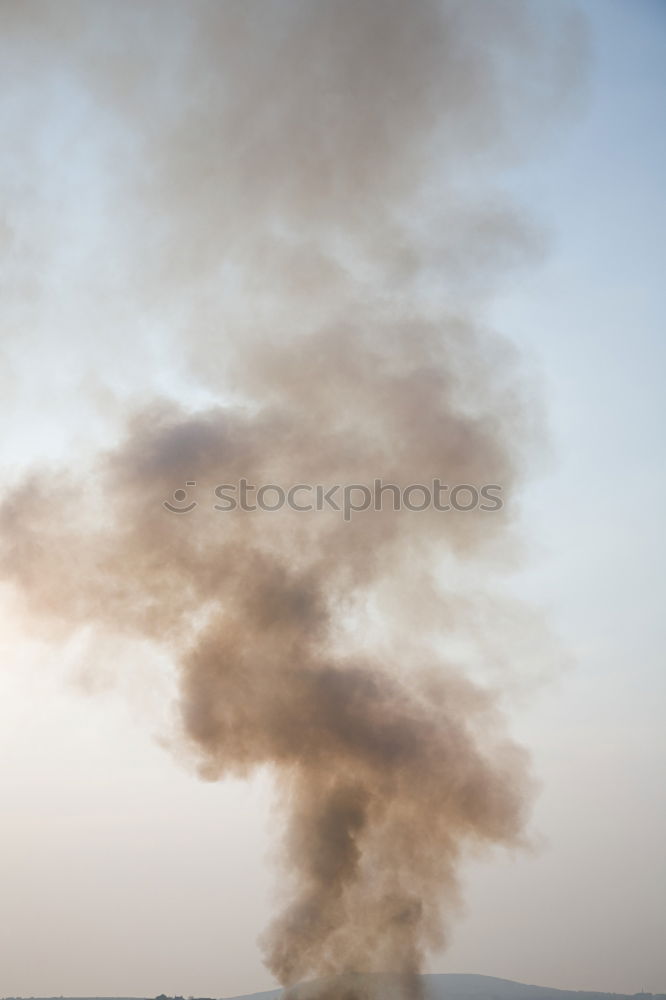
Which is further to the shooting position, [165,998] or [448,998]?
[448,998]

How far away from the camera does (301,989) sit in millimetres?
37312

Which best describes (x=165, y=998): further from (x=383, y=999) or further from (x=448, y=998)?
(x=448, y=998)

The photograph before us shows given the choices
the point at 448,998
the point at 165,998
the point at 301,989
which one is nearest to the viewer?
the point at 301,989

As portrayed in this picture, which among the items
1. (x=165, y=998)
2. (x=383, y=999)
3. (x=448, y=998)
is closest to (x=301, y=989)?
(x=383, y=999)

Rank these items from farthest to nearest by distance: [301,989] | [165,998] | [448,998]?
[448,998]
[165,998]
[301,989]

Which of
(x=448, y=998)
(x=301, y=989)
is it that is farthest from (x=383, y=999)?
(x=448, y=998)

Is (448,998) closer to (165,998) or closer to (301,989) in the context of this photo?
(165,998)

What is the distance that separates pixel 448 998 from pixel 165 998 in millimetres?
166663

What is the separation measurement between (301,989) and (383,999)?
11.6ft

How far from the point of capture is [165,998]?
5631 cm

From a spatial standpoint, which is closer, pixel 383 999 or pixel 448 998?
pixel 383 999

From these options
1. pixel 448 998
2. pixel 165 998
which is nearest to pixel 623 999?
pixel 448 998

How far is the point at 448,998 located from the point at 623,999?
38620 mm

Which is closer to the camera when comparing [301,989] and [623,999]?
[301,989]
